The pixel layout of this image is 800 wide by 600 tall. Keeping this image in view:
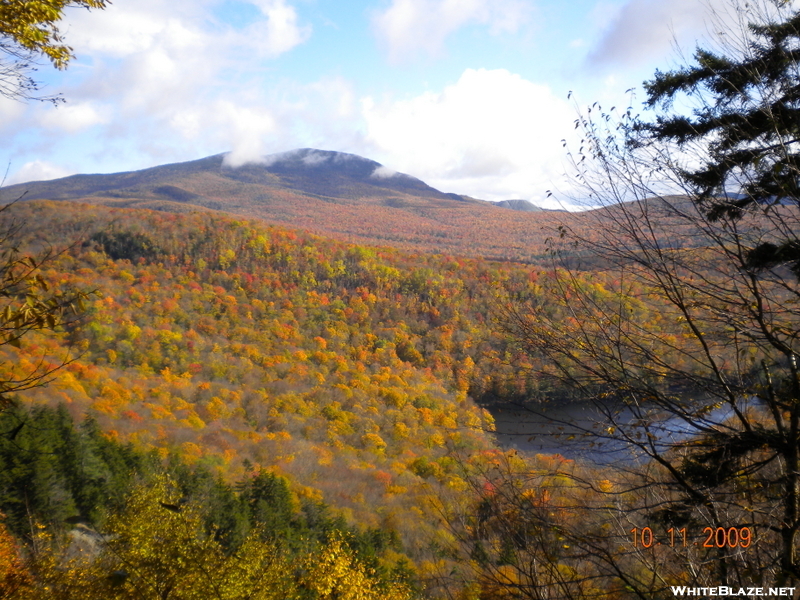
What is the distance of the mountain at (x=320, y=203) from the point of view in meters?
105

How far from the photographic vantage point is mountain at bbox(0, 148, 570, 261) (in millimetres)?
105125

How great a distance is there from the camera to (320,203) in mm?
159125

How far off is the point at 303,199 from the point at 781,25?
164m

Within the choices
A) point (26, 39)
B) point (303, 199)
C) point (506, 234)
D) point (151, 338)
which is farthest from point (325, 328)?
point (303, 199)

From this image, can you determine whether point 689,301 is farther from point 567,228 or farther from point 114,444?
point 114,444

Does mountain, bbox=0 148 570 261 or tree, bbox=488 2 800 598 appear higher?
mountain, bbox=0 148 570 261

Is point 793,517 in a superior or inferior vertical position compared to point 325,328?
superior

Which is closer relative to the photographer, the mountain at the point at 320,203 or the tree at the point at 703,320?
the tree at the point at 703,320

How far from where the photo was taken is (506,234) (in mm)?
95812

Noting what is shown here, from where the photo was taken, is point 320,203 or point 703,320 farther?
point 320,203

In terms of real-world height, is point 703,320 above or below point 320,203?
below

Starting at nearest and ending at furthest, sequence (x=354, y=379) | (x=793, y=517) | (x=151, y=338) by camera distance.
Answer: (x=793, y=517)
(x=151, y=338)
(x=354, y=379)

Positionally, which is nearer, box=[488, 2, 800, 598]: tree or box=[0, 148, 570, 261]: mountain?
box=[488, 2, 800, 598]: tree

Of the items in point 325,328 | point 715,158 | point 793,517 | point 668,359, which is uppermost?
point 715,158
